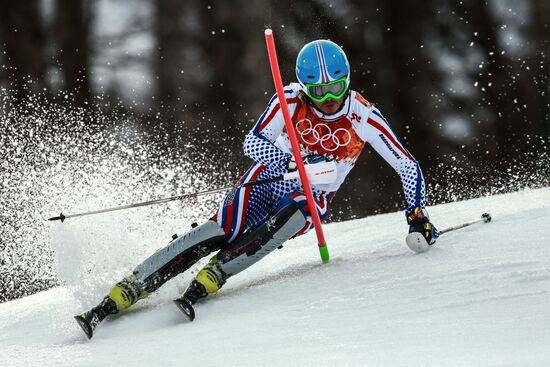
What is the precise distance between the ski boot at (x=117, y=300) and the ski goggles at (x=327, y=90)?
118 centimetres

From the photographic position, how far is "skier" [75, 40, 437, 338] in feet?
14.7

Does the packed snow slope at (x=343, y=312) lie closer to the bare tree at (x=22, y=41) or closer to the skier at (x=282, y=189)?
the skier at (x=282, y=189)

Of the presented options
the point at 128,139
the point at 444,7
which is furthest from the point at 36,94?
the point at 444,7

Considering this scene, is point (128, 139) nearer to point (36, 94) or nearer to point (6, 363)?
point (36, 94)

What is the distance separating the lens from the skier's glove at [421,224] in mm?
4754

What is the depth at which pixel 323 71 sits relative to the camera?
460cm

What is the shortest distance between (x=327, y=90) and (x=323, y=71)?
10 cm

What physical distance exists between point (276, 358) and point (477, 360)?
2.30ft

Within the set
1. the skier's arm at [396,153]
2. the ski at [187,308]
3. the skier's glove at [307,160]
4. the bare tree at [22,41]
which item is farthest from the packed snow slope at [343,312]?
the bare tree at [22,41]

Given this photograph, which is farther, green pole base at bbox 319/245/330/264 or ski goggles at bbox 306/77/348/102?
green pole base at bbox 319/245/330/264

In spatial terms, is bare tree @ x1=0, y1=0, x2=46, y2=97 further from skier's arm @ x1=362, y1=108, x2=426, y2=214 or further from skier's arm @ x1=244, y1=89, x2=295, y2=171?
skier's arm @ x1=362, y1=108, x2=426, y2=214

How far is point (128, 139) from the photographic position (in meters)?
13.7

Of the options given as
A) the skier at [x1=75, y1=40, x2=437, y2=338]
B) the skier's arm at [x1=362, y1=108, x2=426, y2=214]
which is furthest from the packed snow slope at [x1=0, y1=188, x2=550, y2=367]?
the skier's arm at [x1=362, y1=108, x2=426, y2=214]

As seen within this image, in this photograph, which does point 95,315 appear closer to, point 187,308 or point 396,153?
point 187,308
